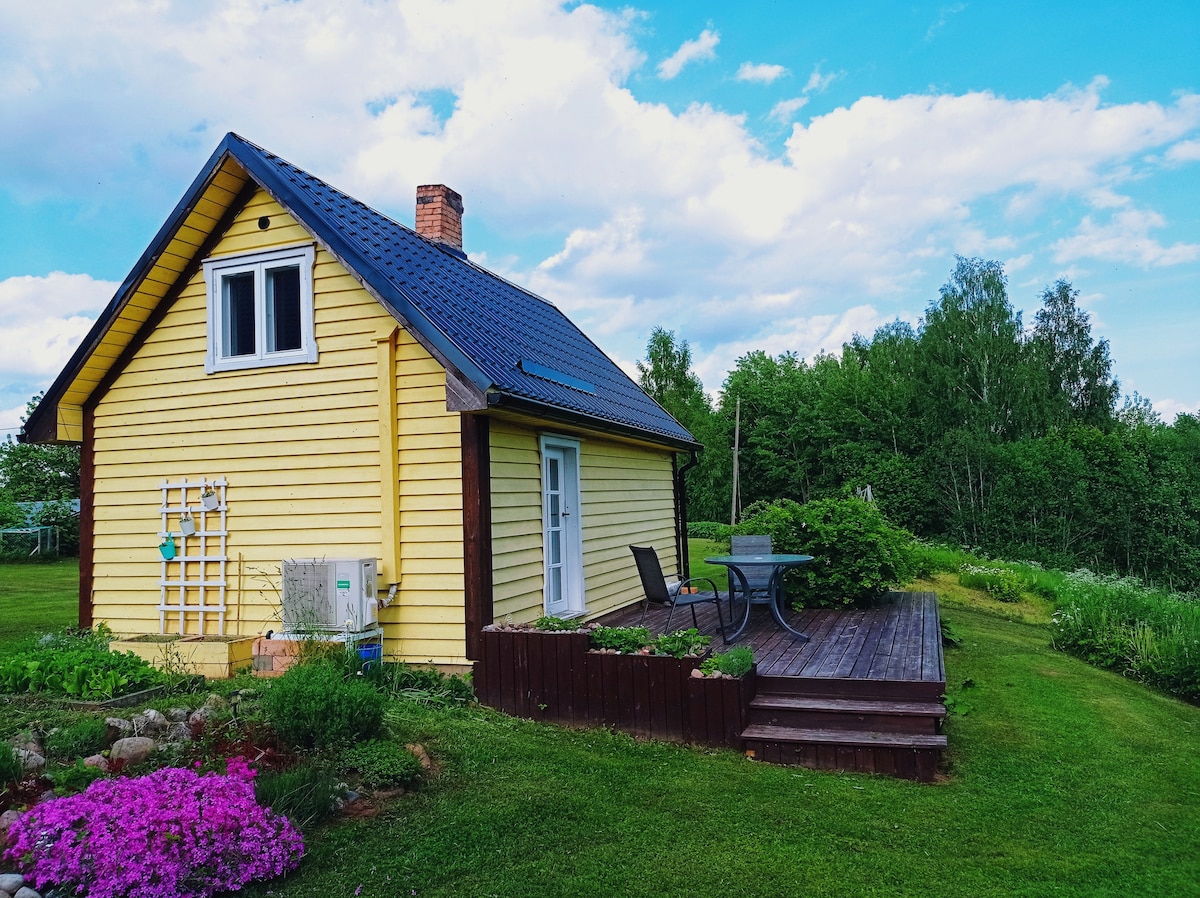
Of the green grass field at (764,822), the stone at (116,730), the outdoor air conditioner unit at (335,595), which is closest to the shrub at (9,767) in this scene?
the stone at (116,730)

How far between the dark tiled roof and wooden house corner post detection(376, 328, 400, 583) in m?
0.52

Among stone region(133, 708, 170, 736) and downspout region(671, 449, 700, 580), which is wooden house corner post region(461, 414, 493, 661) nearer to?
stone region(133, 708, 170, 736)

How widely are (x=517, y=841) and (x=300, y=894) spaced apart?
3.42ft

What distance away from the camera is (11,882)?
3.09 m

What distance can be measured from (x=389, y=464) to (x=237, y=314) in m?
2.61

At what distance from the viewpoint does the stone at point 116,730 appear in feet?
15.3

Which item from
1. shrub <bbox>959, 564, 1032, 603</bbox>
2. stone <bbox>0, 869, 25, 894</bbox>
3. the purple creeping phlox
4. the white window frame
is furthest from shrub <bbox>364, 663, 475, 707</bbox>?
shrub <bbox>959, 564, 1032, 603</bbox>

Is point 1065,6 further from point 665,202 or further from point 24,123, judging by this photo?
point 24,123

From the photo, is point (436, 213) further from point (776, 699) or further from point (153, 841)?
point (153, 841)

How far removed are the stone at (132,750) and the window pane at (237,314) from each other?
4.44m

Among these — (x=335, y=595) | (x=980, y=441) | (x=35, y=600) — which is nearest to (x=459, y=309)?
(x=335, y=595)

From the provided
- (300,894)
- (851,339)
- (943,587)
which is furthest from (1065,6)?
(851,339)

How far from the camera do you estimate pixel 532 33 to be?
9734mm

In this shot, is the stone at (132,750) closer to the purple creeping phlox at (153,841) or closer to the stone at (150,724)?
the stone at (150,724)
